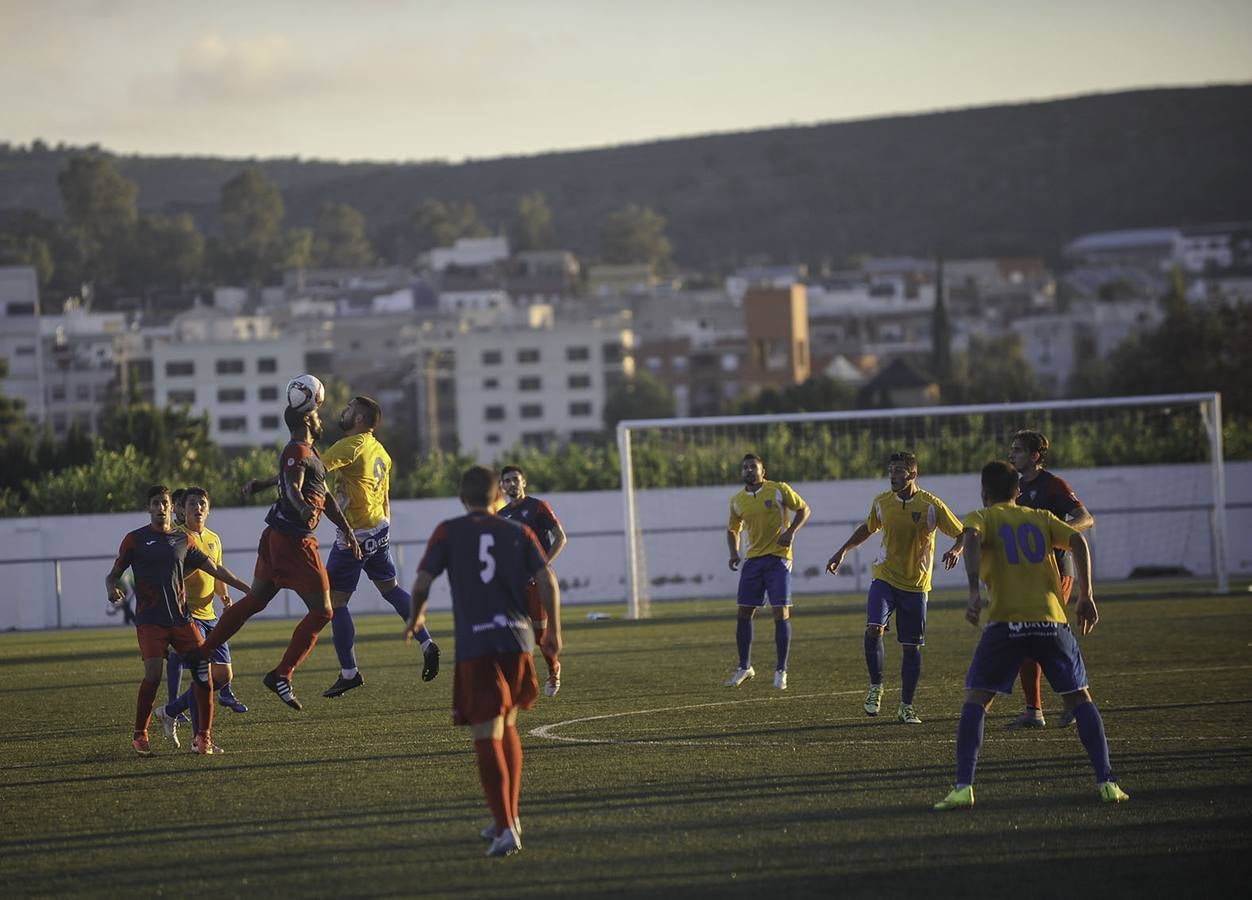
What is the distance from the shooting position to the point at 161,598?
13.7 metres

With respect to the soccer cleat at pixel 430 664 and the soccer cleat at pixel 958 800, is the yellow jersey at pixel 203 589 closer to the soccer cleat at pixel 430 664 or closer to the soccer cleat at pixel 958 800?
the soccer cleat at pixel 430 664

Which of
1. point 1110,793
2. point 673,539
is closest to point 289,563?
point 1110,793

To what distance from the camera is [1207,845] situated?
30.9ft

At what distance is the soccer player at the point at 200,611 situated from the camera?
14461 millimetres

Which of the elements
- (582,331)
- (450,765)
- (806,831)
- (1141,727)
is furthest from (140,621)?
(582,331)

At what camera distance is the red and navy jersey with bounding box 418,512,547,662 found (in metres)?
9.64

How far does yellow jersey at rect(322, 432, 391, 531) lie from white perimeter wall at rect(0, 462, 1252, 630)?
24.0 m

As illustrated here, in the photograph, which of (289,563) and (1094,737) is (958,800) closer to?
(1094,737)

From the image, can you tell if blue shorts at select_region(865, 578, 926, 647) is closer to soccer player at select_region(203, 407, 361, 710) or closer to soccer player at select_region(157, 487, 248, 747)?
soccer player at select_region(203, 407, 361, 710)

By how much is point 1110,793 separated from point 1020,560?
141cm

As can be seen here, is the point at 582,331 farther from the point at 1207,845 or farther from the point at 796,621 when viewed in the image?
the point at 1207,845

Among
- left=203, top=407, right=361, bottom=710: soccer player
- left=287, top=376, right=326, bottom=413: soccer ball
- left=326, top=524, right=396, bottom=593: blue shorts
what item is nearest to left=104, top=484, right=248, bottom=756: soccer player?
left=203, top=407, right=361, bottom=710: soccer player

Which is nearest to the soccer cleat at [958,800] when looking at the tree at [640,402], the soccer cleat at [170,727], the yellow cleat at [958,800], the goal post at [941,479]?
the yellow cleat at [958,800]

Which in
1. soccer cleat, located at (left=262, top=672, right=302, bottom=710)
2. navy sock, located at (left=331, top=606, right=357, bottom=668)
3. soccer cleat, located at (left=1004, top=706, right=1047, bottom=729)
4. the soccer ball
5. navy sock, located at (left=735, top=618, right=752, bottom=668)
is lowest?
soccer cleat, located at (left=1004, top=706, right=1047, bottom=729)
